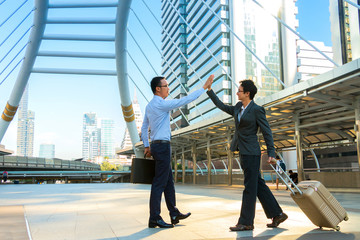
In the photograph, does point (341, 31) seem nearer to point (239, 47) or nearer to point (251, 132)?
point (239, 47)

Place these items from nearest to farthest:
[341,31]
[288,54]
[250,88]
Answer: [250,88] → [288,54] → [341,31]

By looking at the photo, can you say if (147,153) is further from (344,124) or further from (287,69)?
(287,69)

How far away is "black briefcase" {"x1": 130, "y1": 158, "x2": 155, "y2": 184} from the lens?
451 centimetres

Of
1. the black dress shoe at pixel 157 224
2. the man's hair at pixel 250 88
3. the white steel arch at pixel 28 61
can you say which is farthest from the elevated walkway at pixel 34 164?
the man's hair at pixel 250 88

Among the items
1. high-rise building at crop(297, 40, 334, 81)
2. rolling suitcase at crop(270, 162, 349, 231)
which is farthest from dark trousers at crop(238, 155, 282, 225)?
high-rise building at crop(297, 40, 334, 81)

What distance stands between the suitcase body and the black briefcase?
5.60 feet

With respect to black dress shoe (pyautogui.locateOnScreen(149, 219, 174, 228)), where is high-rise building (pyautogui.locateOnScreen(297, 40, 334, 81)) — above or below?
above

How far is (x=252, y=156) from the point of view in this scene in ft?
13.7

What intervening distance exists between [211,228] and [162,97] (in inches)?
68.7

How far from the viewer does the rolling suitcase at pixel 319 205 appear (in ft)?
A: 12.9

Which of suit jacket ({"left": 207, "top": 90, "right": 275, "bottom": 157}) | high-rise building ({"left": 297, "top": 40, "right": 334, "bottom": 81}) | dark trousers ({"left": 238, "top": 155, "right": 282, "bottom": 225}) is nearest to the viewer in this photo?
dark trousers ({"left": 238, "top": 155, "right": 282, "bottom": 225})

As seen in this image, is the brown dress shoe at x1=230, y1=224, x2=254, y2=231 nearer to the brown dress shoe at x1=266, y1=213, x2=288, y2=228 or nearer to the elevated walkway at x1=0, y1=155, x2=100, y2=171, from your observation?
the brown dress shoe at x1=266, y1=213, x2=288, y2=228

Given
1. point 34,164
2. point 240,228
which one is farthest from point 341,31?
point 240,228

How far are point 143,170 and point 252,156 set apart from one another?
134 cm
